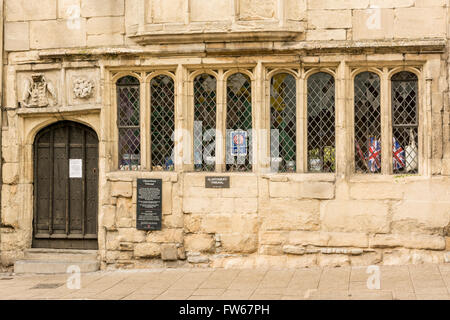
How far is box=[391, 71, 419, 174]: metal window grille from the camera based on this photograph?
9.84 metres

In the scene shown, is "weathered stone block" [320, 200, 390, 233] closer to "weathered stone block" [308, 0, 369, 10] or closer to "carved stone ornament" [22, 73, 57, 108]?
"weathered stone block" [308, 0, 369, 10]

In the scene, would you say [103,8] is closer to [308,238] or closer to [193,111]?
[193,111]

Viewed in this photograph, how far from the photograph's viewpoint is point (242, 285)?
8.70 meters

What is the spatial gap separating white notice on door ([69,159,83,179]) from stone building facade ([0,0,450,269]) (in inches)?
2.1

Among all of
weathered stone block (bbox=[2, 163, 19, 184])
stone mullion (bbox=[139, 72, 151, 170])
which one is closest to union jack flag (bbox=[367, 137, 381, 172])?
stone mullion (bbox=[139, 72, 151, 170])

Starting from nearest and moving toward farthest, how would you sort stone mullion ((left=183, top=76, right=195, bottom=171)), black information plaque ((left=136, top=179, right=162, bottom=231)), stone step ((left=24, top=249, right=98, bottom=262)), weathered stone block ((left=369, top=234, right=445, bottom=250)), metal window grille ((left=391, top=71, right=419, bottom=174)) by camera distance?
weathered stone block ((left=369, top=234, right=445, bottom=250)) < metal window grille ((left=391, top=71, right=419, bottom=174)) < black information plaque ((left=136, top=179, right=162, bottom=231)) < stone mullion ((left=183, top=76, right=195, bottom=171)) < stone step ((left=24, top=249, right=98, bottom=262))

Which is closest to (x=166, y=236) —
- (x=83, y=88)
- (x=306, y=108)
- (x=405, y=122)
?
(x=83, y=88)

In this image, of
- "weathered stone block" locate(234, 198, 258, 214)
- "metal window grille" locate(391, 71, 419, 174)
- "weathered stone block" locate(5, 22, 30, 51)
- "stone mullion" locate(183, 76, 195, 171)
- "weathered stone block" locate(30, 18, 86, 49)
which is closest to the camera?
"metal window grille" locate(391, 71, 419, 174)

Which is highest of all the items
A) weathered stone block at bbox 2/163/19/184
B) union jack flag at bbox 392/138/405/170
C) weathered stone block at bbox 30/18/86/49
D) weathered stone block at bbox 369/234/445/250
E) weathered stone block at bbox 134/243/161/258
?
weathered stone block at bbox 30/18/86/49

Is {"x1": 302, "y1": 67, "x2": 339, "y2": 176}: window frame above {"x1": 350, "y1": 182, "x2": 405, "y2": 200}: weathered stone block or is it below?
above

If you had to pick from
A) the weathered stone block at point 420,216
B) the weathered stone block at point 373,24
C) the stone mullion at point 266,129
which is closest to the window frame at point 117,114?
the stone mullion at point 266,129

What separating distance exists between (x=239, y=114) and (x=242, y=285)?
2.87 meters

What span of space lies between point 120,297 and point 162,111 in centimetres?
340

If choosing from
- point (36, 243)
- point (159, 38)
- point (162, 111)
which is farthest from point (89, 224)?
point (159, 38)
